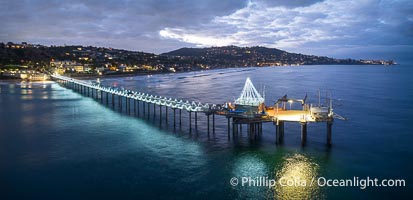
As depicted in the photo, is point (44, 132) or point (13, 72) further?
point (13, 72)

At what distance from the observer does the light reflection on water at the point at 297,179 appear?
69.0ft

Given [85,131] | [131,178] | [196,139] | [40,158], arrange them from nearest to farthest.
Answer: [131,178] < [40,158] < [196,139] < [85,131]

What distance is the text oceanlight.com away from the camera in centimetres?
2230

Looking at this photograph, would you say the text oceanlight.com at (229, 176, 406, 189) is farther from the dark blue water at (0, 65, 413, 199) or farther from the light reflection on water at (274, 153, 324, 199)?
the dark blue water at (0, 65, 413, 199)

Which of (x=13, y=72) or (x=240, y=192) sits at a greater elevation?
(x=13, y=72)

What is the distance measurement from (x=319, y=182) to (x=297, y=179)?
138 centimetres

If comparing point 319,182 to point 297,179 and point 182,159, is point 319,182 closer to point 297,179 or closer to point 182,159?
point 297,179

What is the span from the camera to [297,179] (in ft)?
75.7

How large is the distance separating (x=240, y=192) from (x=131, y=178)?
7.46 metres

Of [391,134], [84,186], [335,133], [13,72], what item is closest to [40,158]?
[84,186]

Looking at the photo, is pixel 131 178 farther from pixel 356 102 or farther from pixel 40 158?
pixel 356 102

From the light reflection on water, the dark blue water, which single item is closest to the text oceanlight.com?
the light reflection on water

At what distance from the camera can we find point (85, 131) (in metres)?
37.6

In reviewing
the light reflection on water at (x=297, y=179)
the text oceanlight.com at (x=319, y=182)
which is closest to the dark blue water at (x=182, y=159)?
the light reflection on water at (x=297, y=179)
